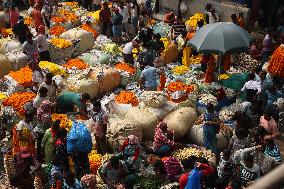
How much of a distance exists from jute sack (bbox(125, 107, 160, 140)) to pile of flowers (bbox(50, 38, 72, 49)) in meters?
3.71

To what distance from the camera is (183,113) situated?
28.9 ft

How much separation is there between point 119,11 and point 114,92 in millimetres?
3642

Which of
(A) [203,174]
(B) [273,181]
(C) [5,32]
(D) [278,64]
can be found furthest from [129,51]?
(B) [273,181]

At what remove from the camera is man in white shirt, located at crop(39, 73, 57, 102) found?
29.1ft

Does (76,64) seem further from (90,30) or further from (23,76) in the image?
(90,30)

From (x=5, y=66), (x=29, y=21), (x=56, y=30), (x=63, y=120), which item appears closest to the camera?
(x=63, y=120)

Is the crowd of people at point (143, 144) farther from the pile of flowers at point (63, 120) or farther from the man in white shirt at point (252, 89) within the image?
the pile of flowers at point (63, 120)

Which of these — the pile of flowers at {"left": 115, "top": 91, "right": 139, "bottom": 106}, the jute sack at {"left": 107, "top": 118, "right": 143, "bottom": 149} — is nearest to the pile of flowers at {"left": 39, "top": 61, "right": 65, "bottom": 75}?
the pile of flowers at {"left": 115, "top": 91, "right": 139, "bottom": 106}

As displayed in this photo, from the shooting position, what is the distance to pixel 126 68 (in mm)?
11023

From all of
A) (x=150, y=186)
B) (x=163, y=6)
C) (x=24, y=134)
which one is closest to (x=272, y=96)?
(x=150, y=186)

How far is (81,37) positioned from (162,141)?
17.4 feet

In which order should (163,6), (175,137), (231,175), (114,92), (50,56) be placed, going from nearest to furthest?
(231,175) → (175,137) → (114,92) → (50,56) → (163,6)

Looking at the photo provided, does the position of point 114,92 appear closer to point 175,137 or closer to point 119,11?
point 175,137

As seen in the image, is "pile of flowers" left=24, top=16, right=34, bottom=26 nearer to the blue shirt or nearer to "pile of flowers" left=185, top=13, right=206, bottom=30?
"pile of flowers" left=185, top=13, right=206, bottom=30
